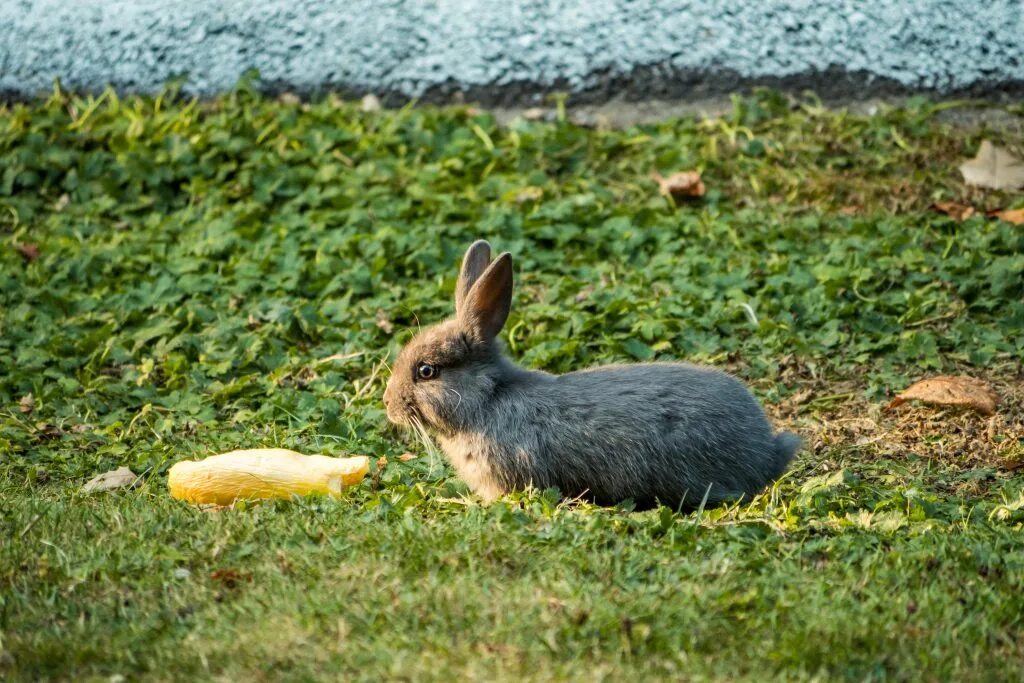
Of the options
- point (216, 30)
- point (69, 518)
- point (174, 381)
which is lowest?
point (174, 381)

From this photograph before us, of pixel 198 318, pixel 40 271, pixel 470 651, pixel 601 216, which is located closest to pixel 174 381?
pixel 198 318

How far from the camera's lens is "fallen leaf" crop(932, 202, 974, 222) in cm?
716

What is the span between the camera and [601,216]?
23.8 feet

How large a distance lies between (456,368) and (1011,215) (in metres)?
3.89

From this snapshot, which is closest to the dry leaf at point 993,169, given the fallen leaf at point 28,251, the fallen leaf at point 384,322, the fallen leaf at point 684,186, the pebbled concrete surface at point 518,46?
the pebbled concrete surface at point 518,46

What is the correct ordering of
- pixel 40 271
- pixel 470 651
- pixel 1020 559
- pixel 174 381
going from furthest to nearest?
1. pixel 40 271
2. pixel 174 381
3. pixel 1020 559
4. pixel 470 651

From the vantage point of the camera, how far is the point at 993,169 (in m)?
7.50

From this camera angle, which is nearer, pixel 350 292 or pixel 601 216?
pixel 350 292

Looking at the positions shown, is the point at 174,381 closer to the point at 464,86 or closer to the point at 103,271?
the point at 103,271

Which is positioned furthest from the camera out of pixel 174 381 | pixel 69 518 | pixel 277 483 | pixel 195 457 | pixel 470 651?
pixel 174 381

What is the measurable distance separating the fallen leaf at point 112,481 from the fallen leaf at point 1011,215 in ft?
16.4

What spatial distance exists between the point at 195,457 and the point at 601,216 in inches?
123

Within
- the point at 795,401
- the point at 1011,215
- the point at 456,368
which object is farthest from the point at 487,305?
the point at 1011,215

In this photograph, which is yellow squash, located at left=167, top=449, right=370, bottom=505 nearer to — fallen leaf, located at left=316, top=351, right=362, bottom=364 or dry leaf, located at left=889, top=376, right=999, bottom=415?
fallen leaf, located at left=316, top=351, right=362, bottom=364
